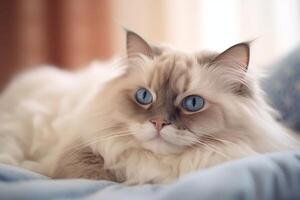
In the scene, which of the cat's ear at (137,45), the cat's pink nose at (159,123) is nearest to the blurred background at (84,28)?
the cat's ear at (137,45)

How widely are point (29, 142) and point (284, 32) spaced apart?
59.7 inches

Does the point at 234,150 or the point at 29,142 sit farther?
the point at 29,142

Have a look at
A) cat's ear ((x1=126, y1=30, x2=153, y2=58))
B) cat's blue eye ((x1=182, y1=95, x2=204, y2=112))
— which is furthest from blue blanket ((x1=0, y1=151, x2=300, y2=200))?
cat's ear ((x1=126, y1=30, x2=153, y2=58))

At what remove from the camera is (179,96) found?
118 cm

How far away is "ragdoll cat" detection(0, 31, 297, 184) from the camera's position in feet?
3.75

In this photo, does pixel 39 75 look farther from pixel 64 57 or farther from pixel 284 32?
pixel 284 32

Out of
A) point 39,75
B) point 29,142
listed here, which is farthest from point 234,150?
point 39,75

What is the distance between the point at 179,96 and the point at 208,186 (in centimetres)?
38

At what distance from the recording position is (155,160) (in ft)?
3.89

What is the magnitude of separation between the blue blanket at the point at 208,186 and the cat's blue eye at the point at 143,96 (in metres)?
0.25

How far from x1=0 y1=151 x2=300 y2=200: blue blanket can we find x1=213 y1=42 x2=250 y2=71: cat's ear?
32cm

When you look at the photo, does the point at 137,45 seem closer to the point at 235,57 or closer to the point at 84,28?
the point at 235,57

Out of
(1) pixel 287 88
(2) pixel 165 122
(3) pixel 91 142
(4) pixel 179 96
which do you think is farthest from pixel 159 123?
(1) pixel 287 88

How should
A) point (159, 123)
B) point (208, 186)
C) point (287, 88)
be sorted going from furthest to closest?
point (287, 88)
point (159, 123)
point (208, 186)
